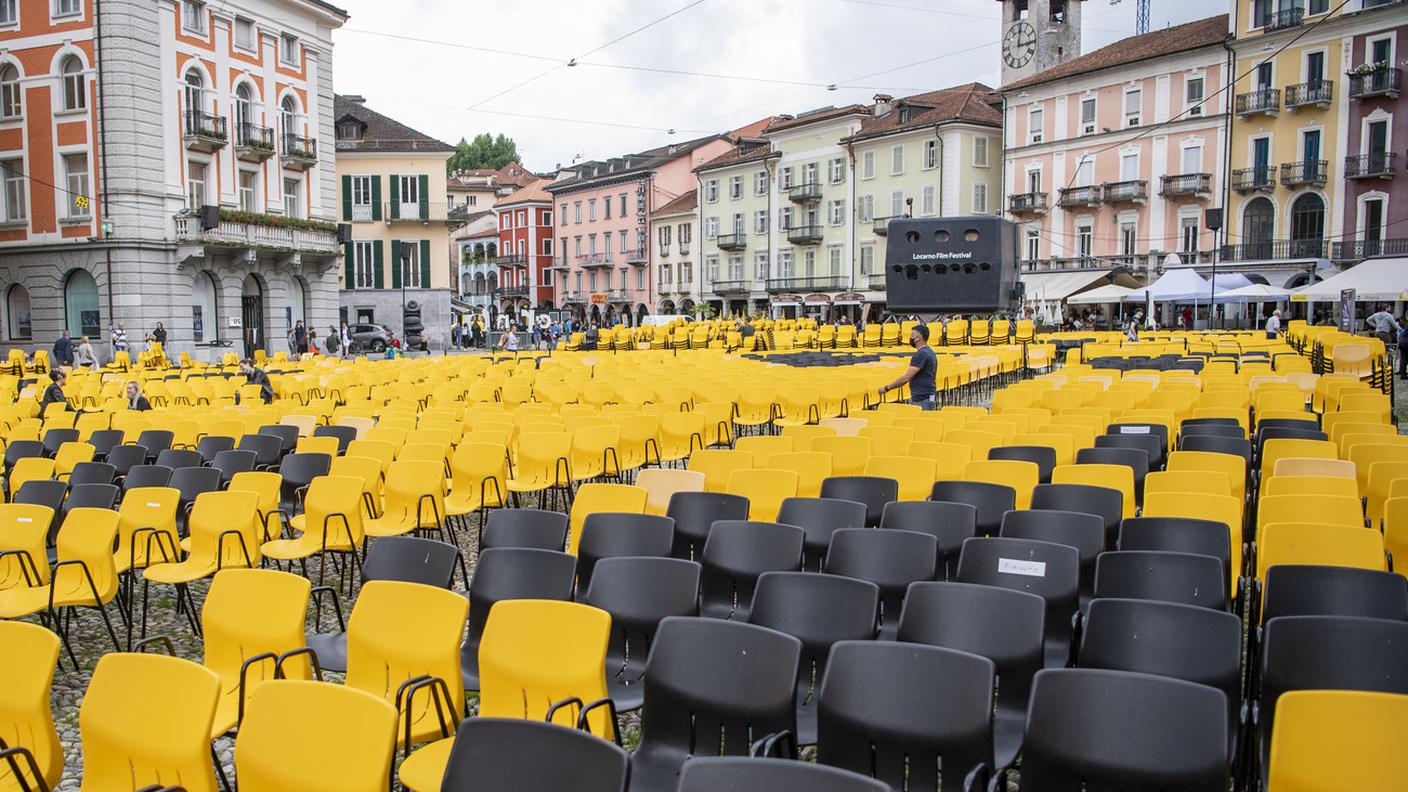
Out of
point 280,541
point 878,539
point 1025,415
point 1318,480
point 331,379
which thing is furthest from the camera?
point 331,379

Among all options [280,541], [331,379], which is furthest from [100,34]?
[280,541]

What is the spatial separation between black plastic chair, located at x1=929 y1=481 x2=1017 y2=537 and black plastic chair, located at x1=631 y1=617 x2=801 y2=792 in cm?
298

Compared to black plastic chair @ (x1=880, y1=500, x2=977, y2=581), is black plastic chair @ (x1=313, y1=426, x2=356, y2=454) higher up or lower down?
higher up

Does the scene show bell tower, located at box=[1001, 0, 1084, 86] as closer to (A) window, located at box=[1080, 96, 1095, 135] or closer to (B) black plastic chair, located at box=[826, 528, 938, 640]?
(A) window, located at box=[1080, 96, 1095, 135]

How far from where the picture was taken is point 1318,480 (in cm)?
609

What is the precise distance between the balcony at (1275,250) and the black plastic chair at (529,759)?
42747mm

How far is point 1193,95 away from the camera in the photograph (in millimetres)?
42312

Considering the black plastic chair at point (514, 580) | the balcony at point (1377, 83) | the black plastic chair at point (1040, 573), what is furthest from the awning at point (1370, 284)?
the black plastic chair at point (514, 580)

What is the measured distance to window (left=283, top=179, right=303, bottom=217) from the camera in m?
36.0

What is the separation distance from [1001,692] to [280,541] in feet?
15.9

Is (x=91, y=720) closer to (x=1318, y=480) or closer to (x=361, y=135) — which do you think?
(x=1318, y=480)

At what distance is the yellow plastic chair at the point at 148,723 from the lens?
3.32 m

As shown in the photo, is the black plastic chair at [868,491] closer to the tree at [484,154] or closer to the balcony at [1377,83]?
the balcony at [1377,83]

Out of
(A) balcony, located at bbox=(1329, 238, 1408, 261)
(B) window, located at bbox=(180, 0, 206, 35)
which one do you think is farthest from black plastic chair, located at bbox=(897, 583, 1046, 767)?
(A) balcony, located at bbox=(1329, 238, 1408, 261)
